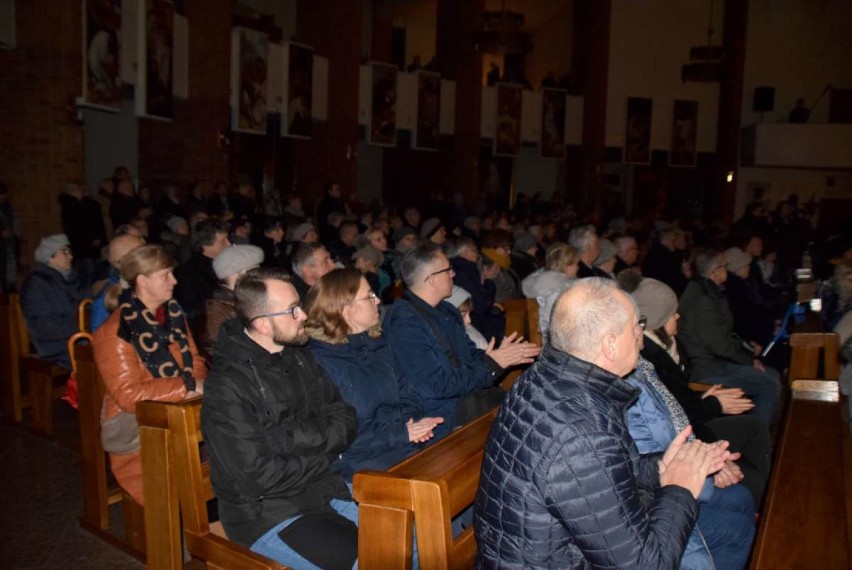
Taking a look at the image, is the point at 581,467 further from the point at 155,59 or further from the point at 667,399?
the point at 155,59

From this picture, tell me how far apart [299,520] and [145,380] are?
1.38 metres

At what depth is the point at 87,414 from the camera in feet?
13.6

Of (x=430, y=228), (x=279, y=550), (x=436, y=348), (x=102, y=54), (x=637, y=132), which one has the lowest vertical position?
(x=279, y=550)

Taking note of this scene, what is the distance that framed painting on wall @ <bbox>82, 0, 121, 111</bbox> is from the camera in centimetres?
972

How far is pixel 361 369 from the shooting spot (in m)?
3.50

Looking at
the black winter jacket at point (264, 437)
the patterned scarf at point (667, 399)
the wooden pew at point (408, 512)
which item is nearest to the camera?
the wooden pew at point (408, 512)

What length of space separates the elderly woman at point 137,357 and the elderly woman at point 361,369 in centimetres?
91

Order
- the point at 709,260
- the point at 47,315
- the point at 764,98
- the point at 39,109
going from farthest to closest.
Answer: the point at 764,98, the point at 39,109, the point at 709,260, the point at 47,315

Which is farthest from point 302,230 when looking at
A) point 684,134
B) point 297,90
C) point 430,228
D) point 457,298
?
point 684,134

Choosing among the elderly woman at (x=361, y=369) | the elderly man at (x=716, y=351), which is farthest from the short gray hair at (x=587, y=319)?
the elderly man at (x=716, y=351)

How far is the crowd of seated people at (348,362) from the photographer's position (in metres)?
2.85

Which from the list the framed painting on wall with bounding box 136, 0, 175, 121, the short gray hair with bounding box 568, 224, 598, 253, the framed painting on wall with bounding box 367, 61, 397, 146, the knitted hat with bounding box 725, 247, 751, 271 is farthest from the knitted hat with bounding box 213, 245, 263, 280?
the framed painting on wall with bounding box 367, 61, 397, 146

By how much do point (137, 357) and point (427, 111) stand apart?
1626cm

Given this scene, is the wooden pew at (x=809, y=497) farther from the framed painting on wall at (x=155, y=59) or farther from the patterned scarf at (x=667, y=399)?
the framed painting on wall at (x=155, y=59)
